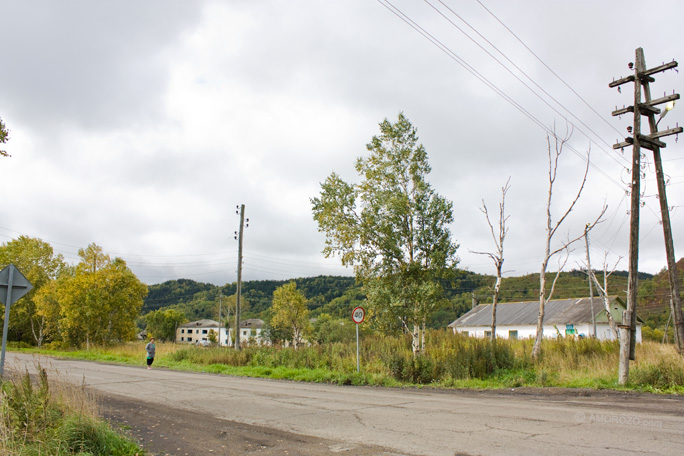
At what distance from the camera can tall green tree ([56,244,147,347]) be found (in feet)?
127

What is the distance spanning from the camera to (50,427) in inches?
235

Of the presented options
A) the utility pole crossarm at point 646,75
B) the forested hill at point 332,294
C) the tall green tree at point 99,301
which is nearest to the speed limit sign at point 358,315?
the utility pole crossarm at point 646,75

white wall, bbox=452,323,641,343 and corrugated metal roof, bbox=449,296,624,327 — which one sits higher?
corrugated metal roof, bbox=449,296,624,327

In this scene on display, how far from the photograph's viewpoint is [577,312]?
52.4 metres

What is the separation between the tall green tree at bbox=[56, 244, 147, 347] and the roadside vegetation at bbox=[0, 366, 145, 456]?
1442 inches

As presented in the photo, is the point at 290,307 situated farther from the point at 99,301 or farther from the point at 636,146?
the point at 636,146

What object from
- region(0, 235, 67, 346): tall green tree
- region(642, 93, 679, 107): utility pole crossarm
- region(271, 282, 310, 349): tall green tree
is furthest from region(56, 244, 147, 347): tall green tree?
region(642, 93, 679, 107): utility pole crossarm

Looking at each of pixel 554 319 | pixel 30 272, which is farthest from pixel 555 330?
pixel 30 272

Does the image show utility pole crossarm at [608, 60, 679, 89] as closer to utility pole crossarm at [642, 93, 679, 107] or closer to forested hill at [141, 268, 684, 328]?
utility pole crossarm at [642, 93, 679, 107]

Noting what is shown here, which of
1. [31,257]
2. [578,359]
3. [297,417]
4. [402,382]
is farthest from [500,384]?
[31,257]

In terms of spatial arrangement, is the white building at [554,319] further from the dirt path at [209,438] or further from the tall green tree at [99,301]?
the dirt path at [209,438]

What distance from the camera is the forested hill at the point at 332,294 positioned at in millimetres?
76144

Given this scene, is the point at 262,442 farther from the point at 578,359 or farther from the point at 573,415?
the point at 578,359

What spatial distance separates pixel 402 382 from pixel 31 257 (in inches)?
2278
